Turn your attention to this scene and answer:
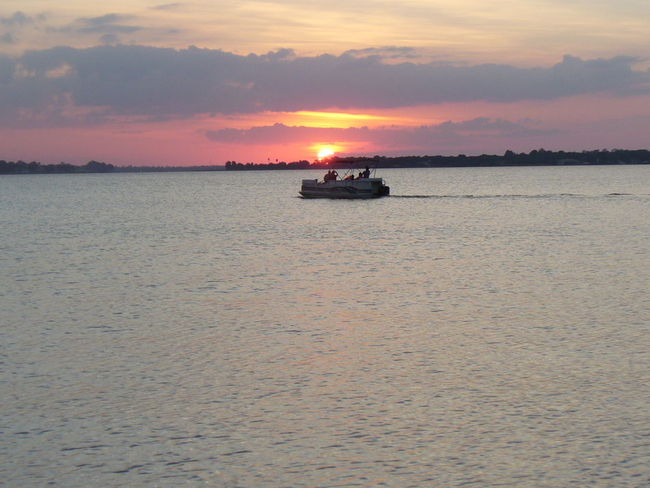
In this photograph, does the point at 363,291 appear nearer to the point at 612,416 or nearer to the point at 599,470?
the point at 612,416

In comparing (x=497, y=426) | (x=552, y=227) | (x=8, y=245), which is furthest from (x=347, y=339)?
(x=552, y=227)

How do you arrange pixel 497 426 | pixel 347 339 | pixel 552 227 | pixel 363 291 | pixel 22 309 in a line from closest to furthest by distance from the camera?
1. pixel 497 426
2. pixel 347 339
3. pixel 22 309
4. pixel 363 291
5. pixel 552 227

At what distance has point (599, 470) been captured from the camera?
12672 millimetres

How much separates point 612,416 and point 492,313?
1091cm

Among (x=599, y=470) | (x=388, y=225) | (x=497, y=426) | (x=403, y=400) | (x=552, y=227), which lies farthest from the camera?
(x=388, y=225)

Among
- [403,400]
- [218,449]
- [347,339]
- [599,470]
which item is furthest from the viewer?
[347,339]

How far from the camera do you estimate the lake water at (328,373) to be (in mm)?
13078

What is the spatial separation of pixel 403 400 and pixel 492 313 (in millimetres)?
10452

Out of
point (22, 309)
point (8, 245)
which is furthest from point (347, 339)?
point (8, 245)

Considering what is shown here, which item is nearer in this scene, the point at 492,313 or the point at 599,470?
the point at 599,470

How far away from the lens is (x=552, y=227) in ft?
217

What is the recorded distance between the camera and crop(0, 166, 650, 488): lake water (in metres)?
13.1

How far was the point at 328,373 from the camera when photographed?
61.1ft

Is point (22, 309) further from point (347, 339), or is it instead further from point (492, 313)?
point (492, 313)
